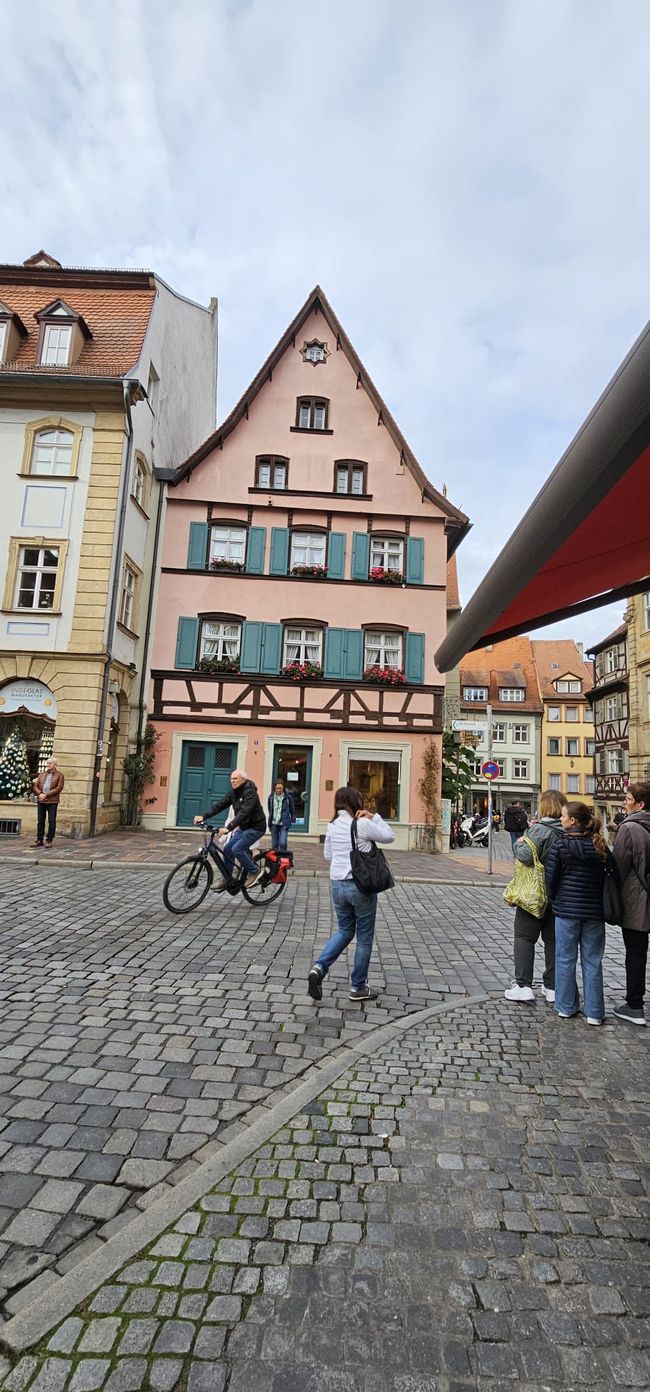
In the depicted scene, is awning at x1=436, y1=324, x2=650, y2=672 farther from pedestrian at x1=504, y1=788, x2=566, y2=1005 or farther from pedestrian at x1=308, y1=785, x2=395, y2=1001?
pedestrian at x1=504, y1=788, x2=566, y2=1005

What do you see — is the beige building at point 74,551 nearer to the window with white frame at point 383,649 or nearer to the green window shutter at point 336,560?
the green window shutter at point 336,560

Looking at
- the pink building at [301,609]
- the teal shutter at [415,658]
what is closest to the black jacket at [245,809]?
the pink building at [301,609]

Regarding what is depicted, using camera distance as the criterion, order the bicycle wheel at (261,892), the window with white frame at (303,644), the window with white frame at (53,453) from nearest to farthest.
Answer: the bicycle wheel at (261,892) → the window with white frame at (53,453) → the window with white frame at (303,644)

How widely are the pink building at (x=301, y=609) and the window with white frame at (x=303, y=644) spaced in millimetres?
38

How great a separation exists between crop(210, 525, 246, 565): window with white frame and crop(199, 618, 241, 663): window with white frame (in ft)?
6.13

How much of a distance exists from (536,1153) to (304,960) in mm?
3308

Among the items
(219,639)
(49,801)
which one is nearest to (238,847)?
(49,801)

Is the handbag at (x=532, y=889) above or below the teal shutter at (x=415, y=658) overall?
below

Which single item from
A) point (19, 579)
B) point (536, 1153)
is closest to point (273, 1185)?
point (536, 1153)

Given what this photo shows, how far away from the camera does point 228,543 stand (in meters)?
19.1

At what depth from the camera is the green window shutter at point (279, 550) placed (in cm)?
1888

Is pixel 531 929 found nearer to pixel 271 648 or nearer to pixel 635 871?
pixel 635 871

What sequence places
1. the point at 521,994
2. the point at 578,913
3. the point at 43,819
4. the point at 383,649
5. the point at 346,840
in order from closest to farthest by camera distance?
1. the point at 578,913
2. the point at 346,840
3. the point at 521,994
4. the point at 43,819
5. the point at 383,649

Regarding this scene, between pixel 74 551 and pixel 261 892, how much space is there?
419 inches
